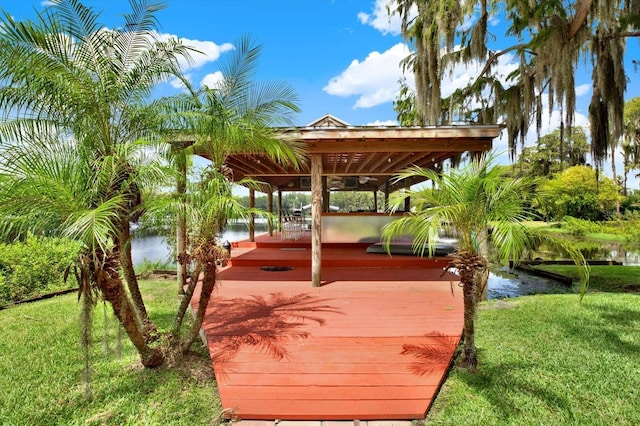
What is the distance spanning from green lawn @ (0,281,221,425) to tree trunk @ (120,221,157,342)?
33cm

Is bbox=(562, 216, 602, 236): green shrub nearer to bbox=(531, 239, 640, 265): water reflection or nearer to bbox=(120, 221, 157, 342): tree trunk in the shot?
bbox=(531, 239, 640, 265): water reflection

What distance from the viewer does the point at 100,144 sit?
10.2 ft

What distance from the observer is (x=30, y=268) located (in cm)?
674

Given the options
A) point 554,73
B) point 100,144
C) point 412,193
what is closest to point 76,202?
point 100,144

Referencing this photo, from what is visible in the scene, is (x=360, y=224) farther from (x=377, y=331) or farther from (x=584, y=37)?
(x=584, y=37)

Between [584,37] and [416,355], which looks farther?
[584,37]

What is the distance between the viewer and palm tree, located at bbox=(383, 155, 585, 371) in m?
2.88

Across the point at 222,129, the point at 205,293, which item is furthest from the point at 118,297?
the point at 222,129

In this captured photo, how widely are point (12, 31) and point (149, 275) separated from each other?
7103 mm

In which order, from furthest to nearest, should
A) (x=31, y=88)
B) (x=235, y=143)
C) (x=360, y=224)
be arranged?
(x=360, y=224)
(x=235, y=143)
(x=31, y=88)

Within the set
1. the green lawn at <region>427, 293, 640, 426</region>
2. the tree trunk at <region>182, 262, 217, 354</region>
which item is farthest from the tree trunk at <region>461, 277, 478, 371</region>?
the tree trunk at <region>182, 262, 217, 354</region>

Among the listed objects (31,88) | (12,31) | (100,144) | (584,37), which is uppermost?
(584,37)

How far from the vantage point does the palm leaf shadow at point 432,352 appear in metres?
3.05

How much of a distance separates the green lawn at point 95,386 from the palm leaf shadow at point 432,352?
6.13 ft
